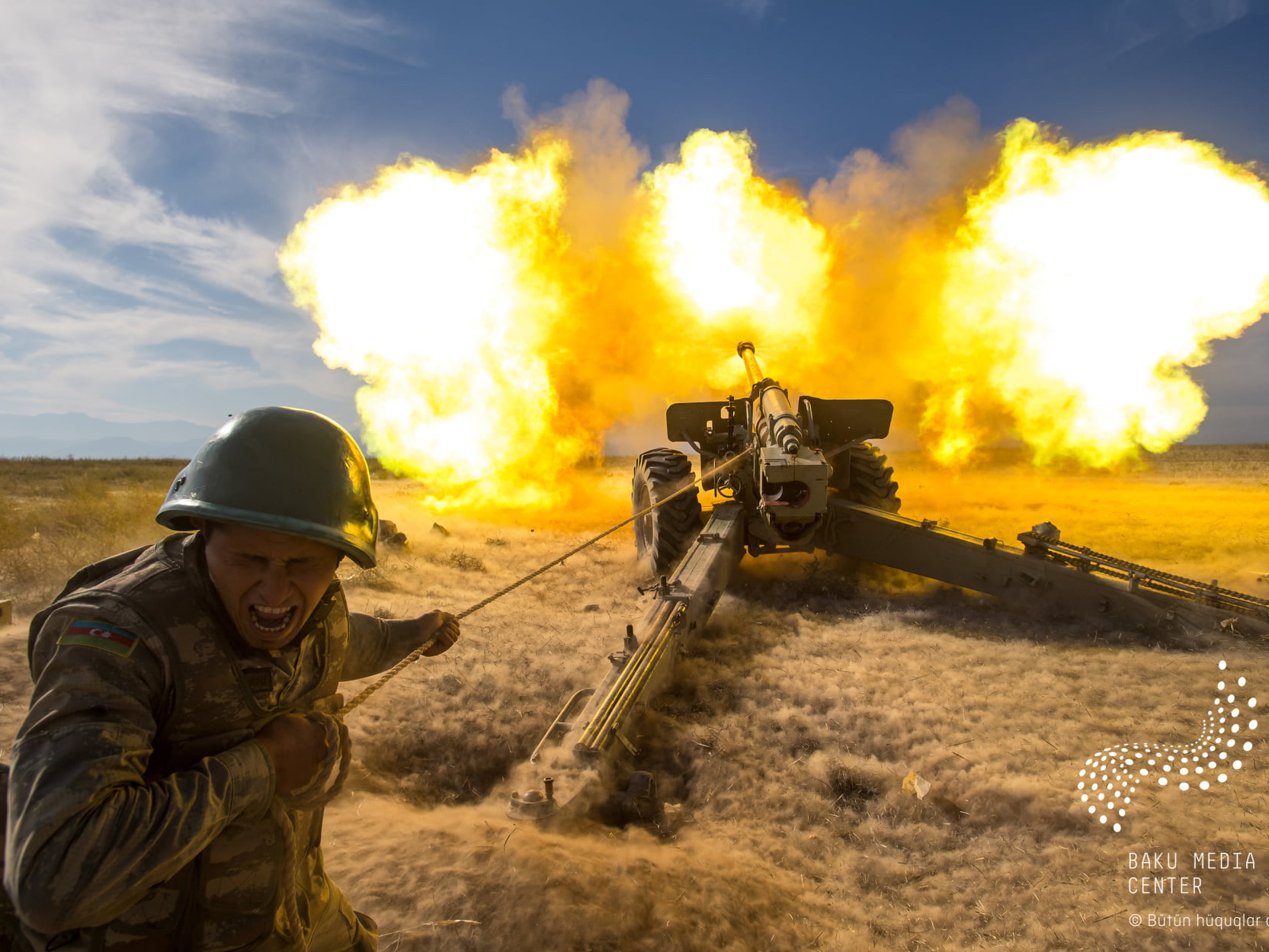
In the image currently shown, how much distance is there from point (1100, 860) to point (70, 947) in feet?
12.0

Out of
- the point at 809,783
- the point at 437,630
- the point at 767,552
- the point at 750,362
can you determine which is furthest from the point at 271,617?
the point at 750,362

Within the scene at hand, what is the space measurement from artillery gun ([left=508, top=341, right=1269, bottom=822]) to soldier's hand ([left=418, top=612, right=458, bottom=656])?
137 cm

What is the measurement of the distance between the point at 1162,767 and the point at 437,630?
13.1 feet

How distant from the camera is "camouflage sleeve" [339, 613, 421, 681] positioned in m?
2.20

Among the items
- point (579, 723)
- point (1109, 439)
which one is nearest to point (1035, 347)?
point (1109, 439)

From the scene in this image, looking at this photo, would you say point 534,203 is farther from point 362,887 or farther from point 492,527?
point 362,887

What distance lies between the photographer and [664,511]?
8492mm

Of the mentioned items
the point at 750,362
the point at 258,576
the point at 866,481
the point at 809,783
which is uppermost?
the point at 750,362

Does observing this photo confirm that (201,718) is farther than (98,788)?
Yes

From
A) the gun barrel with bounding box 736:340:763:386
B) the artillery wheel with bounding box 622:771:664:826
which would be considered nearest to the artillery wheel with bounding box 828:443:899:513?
the gun barrel with bounding box 736:340:763:386

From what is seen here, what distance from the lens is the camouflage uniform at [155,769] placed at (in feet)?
3.99

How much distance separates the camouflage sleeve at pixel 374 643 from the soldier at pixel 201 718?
23cm

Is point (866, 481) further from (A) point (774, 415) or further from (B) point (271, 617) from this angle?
(B) point (271, 617)

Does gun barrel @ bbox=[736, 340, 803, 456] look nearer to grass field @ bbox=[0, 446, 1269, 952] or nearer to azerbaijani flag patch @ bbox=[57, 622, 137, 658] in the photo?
grass field @ bbox=[0, 446, 1269, 952]
